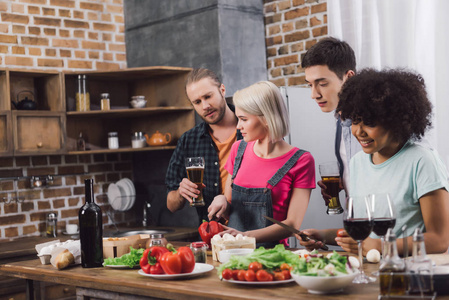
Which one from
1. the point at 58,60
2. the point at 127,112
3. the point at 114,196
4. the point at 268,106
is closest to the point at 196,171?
the point at 268,106

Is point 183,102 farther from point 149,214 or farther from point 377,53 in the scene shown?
point 377,53

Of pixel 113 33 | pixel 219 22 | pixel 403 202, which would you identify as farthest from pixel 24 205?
pixel 403 202

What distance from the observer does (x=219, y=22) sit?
15.9 ft

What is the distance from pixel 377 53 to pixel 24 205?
2.91 m

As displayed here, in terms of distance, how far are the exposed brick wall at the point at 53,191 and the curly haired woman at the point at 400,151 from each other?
10.8ft

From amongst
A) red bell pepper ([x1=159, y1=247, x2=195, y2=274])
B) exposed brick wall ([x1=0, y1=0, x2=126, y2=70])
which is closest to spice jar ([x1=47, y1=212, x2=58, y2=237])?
exposed brick wall ([x1=0, y1=0, x2=126, y2=70])

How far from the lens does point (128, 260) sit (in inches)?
93.4

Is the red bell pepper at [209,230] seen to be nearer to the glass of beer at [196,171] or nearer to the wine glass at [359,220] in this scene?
the glass of beer at [196,171]

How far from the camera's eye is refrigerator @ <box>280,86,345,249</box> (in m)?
4.11

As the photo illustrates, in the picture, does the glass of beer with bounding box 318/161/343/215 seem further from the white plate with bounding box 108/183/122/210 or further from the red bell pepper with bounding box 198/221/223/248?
the white plate with bounding box 108/183/122/210

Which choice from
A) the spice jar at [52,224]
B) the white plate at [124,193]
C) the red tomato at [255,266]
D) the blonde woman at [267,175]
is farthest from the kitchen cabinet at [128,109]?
the red tomato at [255,266]

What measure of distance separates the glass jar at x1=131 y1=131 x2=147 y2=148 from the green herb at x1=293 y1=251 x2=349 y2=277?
3.37 meters

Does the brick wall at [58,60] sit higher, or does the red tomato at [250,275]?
the brick wall at [58,60]

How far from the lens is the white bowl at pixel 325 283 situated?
1.73 m
